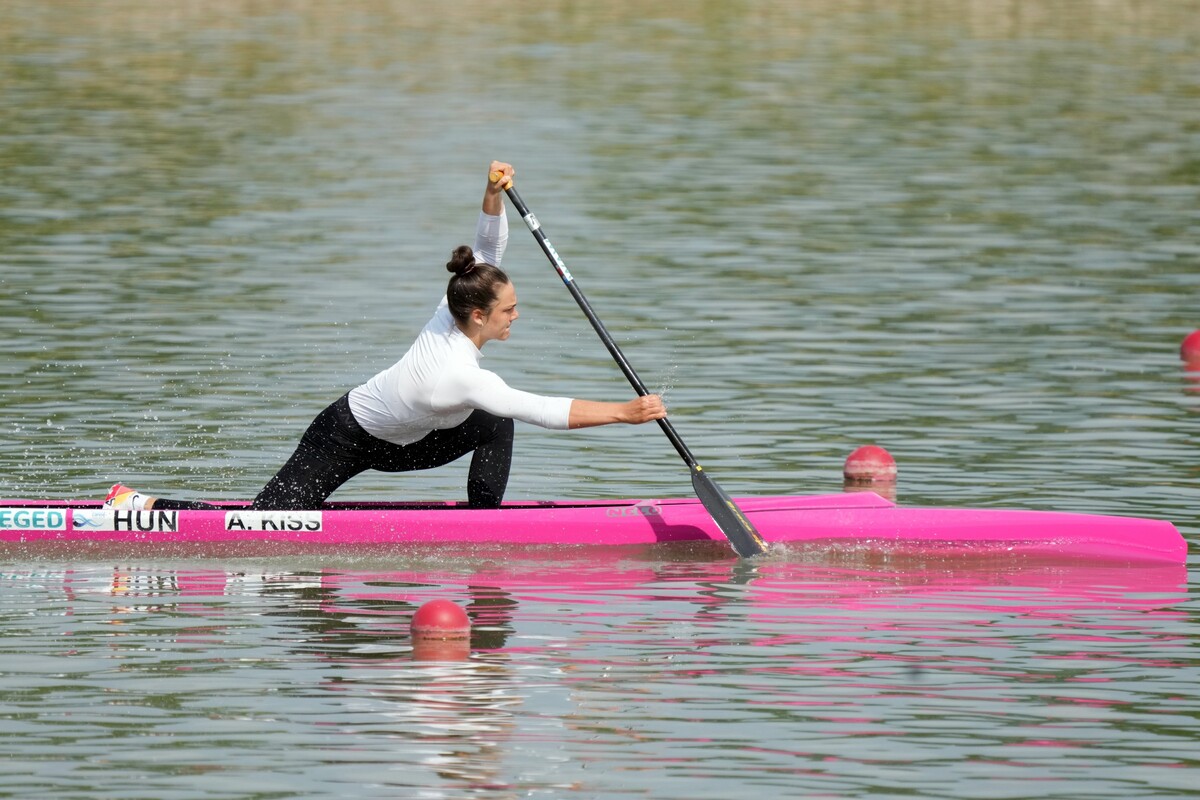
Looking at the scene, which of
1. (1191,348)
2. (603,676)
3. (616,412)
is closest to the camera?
(603,676)

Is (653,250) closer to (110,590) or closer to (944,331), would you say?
(944,331)

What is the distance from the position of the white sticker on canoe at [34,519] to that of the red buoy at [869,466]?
500cm

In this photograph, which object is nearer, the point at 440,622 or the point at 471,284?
the point at 440,622

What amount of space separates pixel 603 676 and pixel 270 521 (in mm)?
3085

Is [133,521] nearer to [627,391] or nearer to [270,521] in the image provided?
[270,521]

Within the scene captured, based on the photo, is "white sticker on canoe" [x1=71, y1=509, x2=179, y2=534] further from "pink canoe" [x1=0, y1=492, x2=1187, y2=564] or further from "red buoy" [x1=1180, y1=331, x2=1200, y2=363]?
A: "red buoy" [x1=1180, y1=331, x2=1200, y2=363]

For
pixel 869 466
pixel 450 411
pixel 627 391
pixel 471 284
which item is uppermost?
pixel 471 284

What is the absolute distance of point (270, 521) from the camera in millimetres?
12211

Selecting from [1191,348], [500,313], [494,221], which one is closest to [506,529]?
[500,313]

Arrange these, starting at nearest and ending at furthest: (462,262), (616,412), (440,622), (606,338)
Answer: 1. (440,622)
2. (616,412)
3. (462,262)
4. (606,338)

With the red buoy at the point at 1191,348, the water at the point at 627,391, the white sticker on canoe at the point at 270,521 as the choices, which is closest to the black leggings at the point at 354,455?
the white sticker on canoe at the point at 270,521

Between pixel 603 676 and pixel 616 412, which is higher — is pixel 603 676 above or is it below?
below

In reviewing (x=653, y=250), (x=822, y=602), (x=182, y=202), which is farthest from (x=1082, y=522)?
(x=182, y=202)

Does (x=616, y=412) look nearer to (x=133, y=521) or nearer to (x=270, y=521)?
(x=270, y=521)
